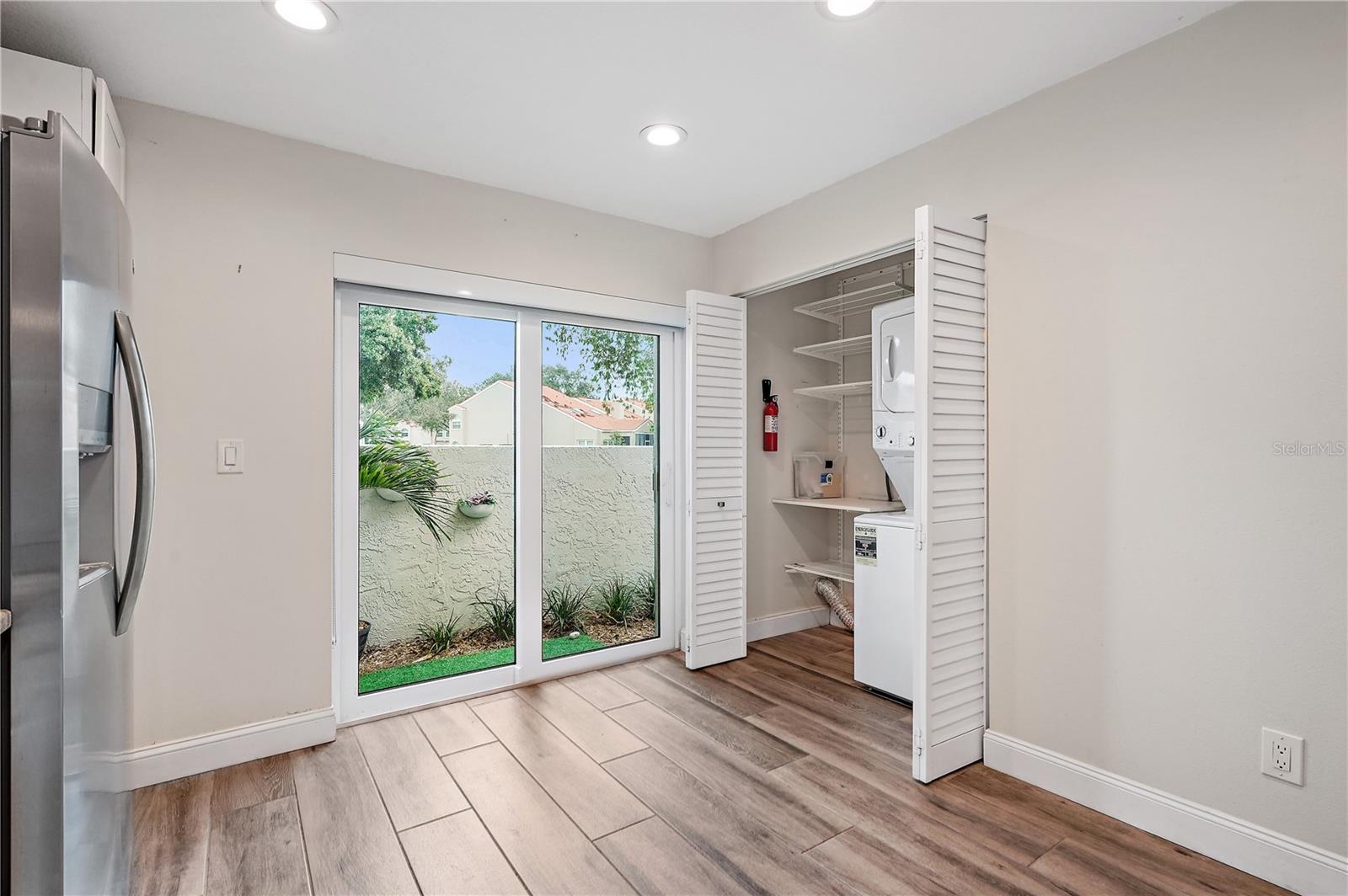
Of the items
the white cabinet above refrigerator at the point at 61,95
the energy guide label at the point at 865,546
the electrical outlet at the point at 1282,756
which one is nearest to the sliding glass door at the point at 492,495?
the white cabinet above refrigerator at the point at 61,95

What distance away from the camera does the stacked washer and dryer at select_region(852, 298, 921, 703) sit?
9.77 feet

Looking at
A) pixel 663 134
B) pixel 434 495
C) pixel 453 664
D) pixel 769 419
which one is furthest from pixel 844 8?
pixel 453 664

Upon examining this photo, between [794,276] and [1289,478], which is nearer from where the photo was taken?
[1289,478]

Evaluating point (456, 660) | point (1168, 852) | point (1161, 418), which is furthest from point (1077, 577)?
point (456, 660)

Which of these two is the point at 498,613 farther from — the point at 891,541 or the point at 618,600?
the point at 891,541

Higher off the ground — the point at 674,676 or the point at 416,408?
the point at 416,408

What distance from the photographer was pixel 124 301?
54.4 inches

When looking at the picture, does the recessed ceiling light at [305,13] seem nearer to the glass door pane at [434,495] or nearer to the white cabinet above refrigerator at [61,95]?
the white cabinet above refrigerator at [61,95]

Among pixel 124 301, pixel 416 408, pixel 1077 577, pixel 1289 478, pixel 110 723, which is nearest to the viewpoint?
pixel 110 723

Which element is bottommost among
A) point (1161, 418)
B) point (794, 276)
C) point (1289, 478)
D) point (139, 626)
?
point (139, 626)

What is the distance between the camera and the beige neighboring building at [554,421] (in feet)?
10.0

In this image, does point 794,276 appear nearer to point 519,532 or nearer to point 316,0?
point 519,532

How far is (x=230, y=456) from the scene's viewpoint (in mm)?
2402

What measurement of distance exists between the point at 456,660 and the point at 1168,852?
2.69 meters
